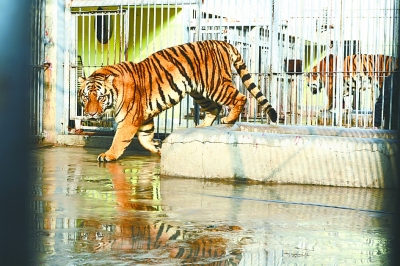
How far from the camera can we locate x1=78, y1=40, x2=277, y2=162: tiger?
8.63 meters

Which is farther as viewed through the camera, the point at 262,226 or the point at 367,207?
the point at 367,207

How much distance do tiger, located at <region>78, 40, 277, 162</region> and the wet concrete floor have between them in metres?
1.54

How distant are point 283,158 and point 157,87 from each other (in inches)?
109

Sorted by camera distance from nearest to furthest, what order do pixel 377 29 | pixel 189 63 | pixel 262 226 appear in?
1. pixel 262 226
2. pixel 189 63
3. pixel 377 29

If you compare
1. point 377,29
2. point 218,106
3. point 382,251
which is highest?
point 377,29

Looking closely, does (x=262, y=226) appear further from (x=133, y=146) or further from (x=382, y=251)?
(x=133, y=146)

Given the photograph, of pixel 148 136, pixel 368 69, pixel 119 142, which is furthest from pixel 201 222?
→ pixel 368 69

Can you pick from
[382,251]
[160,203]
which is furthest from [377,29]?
[382,251]

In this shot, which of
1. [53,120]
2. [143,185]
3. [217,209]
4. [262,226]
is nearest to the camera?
[262,226]

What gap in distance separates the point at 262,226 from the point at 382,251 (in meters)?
0.92

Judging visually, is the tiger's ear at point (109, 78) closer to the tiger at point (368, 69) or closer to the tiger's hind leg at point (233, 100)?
the tiger's hind leg at point (233, 100)

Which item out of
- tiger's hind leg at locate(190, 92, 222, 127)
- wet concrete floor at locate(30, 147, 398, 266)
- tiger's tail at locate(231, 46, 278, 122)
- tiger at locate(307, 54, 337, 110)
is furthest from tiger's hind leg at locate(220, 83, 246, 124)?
wet concrete floor at locate(30, 147, 398, 266)

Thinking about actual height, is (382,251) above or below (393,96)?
below

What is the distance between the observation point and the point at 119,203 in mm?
5320
